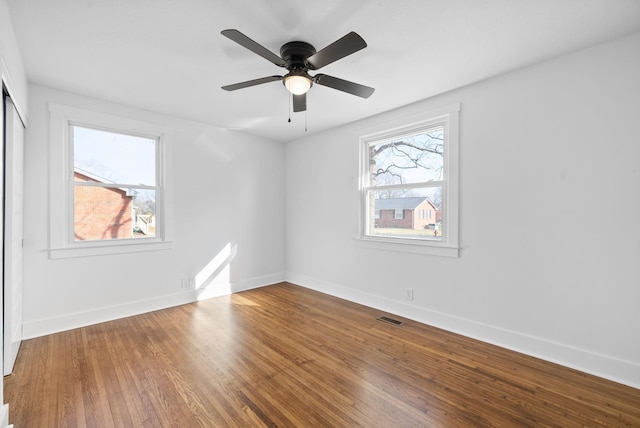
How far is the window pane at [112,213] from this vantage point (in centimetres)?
333

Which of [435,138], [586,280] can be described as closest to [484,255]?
[586,280]

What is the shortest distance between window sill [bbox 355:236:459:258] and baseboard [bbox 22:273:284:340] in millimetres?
2107

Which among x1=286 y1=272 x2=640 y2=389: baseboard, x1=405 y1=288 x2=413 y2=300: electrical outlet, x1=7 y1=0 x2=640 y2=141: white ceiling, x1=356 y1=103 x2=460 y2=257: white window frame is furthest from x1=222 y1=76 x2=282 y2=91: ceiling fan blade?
x1=286 y1=272 x2=640 y2=389: baseboard

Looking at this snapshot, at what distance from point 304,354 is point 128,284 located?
246 cm

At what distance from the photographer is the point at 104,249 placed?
341 centimetres

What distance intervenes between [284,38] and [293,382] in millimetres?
2629

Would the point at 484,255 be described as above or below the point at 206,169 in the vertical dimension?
below

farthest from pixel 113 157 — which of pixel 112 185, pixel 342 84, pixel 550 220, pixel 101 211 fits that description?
pixel 550 220

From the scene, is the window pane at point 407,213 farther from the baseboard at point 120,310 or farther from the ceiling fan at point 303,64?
the baseboard at point 120,310

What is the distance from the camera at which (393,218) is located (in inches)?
151

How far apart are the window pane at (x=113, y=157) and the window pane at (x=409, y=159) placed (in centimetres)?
303

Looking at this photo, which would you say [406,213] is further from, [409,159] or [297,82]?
[297,82]

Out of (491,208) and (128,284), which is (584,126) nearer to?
(491,208)

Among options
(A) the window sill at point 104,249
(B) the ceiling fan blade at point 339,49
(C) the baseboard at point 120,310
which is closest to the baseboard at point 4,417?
(C) the baseboard at point 120,310
